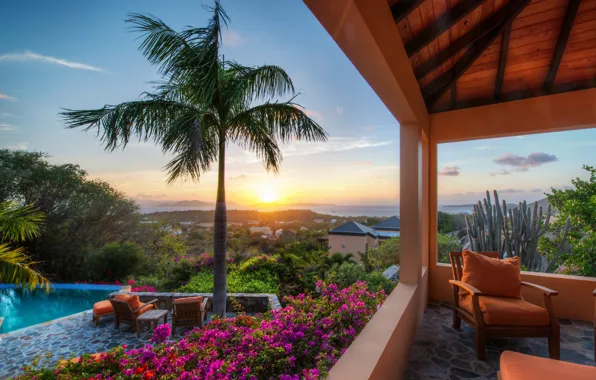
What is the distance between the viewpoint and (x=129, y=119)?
15.7 ft

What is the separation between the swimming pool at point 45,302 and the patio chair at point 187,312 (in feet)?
19.8

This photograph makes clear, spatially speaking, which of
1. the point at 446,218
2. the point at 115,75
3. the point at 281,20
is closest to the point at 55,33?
the point at 115,75

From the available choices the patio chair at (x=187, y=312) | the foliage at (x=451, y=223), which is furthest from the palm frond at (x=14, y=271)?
the foliage at (x=451, y=223)

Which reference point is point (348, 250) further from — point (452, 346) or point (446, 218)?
point (452, 346)

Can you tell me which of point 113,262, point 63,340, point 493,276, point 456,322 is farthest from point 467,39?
point 113,262

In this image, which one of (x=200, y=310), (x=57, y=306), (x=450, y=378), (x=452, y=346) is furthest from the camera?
(x=57, y=306)

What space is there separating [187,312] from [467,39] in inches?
248

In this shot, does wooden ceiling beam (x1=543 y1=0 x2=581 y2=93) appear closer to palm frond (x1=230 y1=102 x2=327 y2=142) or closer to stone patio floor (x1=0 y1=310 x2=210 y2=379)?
palm frond (x1=230 y1=102 x2=327 y2=142)

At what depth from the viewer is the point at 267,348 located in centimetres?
174

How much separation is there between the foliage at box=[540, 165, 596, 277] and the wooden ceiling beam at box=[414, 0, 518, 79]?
3.43 m

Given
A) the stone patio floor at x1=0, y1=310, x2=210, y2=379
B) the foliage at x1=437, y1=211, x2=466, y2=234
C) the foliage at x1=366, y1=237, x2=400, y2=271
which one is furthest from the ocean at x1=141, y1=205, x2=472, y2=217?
the stone patio floor at x1=0, y1=310, x2=210, y2=379

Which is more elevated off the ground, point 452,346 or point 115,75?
point 115,75

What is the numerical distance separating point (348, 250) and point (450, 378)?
234 inches

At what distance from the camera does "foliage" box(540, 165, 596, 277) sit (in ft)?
14.9
